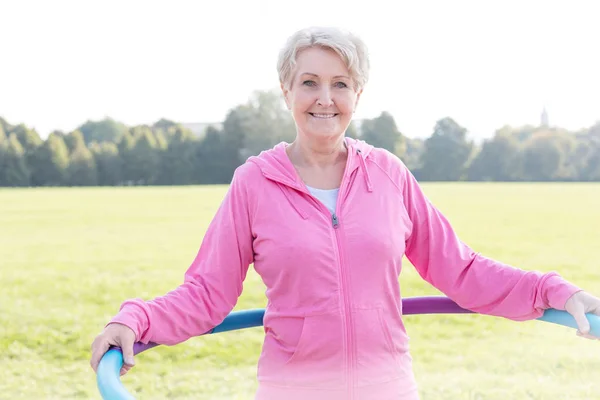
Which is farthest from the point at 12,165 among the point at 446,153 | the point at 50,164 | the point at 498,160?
the point at 498,160

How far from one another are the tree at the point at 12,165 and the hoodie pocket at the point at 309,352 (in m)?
54.2

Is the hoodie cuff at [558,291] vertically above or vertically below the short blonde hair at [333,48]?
below

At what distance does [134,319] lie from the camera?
201 centimetres

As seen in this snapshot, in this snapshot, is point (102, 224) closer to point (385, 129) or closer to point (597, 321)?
point (597, 321)

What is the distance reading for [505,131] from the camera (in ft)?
194

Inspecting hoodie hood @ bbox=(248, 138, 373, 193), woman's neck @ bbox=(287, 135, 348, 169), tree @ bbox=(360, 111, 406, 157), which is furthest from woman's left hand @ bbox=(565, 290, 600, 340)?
tree @ bbox=(360, 111, 406, 157)

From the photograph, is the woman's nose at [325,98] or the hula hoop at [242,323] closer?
the hula hoop at [242,323]

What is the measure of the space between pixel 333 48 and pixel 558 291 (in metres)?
1.05

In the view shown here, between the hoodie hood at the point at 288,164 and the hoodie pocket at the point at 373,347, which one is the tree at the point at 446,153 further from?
the hoodie pocket at the point at 373,347

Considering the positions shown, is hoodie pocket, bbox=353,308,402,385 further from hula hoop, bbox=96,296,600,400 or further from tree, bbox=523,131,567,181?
tree, bbox=523,131,567,181

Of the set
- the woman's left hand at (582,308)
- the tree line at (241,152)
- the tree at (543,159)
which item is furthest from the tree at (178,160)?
the woman's left hand at (582,308)

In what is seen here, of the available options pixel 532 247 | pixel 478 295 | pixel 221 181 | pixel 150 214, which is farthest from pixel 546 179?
pixel 478 295

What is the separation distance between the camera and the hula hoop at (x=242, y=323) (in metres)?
1.74

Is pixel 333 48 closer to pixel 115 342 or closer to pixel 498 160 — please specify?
pixel 115 342
